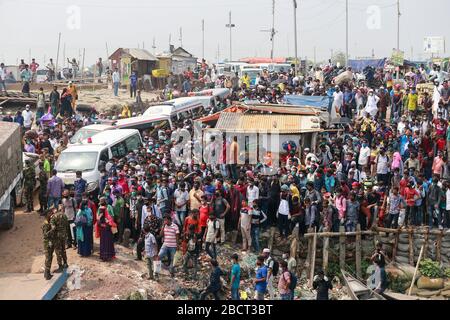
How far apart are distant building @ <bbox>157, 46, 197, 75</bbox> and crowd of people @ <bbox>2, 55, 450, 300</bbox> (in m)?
18.0

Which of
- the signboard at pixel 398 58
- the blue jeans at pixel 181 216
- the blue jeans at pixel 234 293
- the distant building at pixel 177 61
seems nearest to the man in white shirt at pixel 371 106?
the blue jeans at pixel 181 216

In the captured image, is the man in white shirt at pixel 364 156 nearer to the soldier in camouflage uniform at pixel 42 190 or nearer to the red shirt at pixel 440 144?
the red shirt at pixel 440 144

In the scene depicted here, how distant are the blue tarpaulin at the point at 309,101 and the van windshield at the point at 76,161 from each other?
9.92 m

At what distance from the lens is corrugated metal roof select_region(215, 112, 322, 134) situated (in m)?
20.0

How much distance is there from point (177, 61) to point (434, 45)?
2449cm

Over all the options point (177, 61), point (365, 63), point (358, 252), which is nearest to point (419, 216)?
point (358, 252)

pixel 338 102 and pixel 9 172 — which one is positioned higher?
pixel 338 102

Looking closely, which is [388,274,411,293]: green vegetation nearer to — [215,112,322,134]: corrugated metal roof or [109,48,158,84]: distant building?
[215,112,322,134]: corrugated metal roof

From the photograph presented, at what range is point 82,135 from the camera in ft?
69.0

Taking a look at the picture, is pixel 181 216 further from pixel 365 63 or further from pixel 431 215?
pixel 365 63

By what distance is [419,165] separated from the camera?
18.3m

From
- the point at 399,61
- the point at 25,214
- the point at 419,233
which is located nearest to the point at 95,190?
the point at 25,214

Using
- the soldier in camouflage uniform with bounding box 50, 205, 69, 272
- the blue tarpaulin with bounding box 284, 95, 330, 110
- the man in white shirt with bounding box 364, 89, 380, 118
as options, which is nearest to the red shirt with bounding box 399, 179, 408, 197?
the blue tarpaulin with bounding box 284, 95, 330, 110

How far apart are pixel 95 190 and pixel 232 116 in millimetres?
6279
